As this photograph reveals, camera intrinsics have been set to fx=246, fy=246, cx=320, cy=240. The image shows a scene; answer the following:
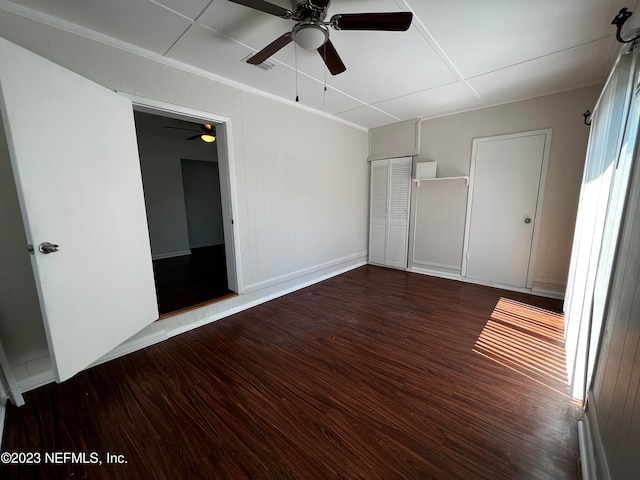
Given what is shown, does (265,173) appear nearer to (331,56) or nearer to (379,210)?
(331,56)

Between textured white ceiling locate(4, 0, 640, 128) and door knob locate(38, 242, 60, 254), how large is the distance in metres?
1.53

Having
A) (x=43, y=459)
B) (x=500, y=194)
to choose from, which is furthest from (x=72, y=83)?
(x=500, y=194)

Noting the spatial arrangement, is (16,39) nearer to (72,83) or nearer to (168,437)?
(72,83)

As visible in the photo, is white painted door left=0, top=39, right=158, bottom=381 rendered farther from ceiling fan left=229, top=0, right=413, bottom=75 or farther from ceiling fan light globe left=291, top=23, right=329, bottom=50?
ceiling fan light globe left=291, top=23, right=329, bottom=50

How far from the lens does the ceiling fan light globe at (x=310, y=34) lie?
5.12ft

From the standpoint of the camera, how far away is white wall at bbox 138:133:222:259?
5035 mm

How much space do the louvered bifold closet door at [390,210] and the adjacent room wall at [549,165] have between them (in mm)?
327

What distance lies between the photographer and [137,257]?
83.1 inches

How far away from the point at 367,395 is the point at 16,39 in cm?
328

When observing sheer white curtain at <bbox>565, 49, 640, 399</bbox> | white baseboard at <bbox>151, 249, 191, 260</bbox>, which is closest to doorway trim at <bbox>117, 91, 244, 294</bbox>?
sheer white curtain at <bbox>565, 49, 640, 399</bbox>

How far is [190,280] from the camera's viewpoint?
12.3ft

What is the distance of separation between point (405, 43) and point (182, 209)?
536 cm

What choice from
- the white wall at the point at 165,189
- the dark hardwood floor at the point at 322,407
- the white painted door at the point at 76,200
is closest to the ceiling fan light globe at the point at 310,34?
the white painted door at the point at 76,200

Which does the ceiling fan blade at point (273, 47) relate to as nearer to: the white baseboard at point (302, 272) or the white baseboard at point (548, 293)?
the white baseboard at point (302, 272)
